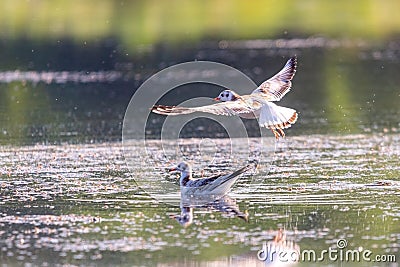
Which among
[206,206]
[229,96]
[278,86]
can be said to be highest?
[278,86]

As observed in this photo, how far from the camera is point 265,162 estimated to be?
14352 millimetres

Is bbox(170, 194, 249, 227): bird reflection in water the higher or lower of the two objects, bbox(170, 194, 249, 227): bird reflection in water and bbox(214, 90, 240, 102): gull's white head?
the lower

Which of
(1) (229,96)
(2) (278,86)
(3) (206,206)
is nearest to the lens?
(3) (206,206)

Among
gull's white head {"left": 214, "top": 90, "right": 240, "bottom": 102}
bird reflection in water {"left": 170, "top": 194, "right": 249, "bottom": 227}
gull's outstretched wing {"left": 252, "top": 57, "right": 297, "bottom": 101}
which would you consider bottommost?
bird reflection in water {"left": 170, "top": 194, "right": 249, "bottom": 227}

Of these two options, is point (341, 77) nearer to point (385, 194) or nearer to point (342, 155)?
point (342, 155)

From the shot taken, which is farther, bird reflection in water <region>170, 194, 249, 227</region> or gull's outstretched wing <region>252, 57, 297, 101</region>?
gull's outstretched wing <region>252, 57, 297, 101</region>

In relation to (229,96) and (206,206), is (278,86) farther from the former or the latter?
(206,206)

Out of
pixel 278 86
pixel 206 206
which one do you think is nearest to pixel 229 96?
pixel 278 86

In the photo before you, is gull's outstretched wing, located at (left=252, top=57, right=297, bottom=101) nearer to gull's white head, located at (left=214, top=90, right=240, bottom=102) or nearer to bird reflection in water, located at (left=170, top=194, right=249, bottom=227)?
gull's white head, located at (left=214, top=90, right=240, bottom=102)

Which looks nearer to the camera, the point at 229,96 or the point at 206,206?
the point at 206,206

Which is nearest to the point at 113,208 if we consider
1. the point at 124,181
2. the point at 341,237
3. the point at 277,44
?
the point at 124,181

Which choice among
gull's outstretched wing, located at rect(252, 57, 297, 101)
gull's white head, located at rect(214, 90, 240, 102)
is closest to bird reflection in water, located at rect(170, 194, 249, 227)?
gull's white head, located at rect(214, 90, 240, 102)

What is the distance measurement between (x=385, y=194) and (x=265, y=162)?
256cm

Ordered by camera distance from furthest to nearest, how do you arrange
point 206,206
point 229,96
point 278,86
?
1. point 278,86
2. point 229,96
3. point 206,206
